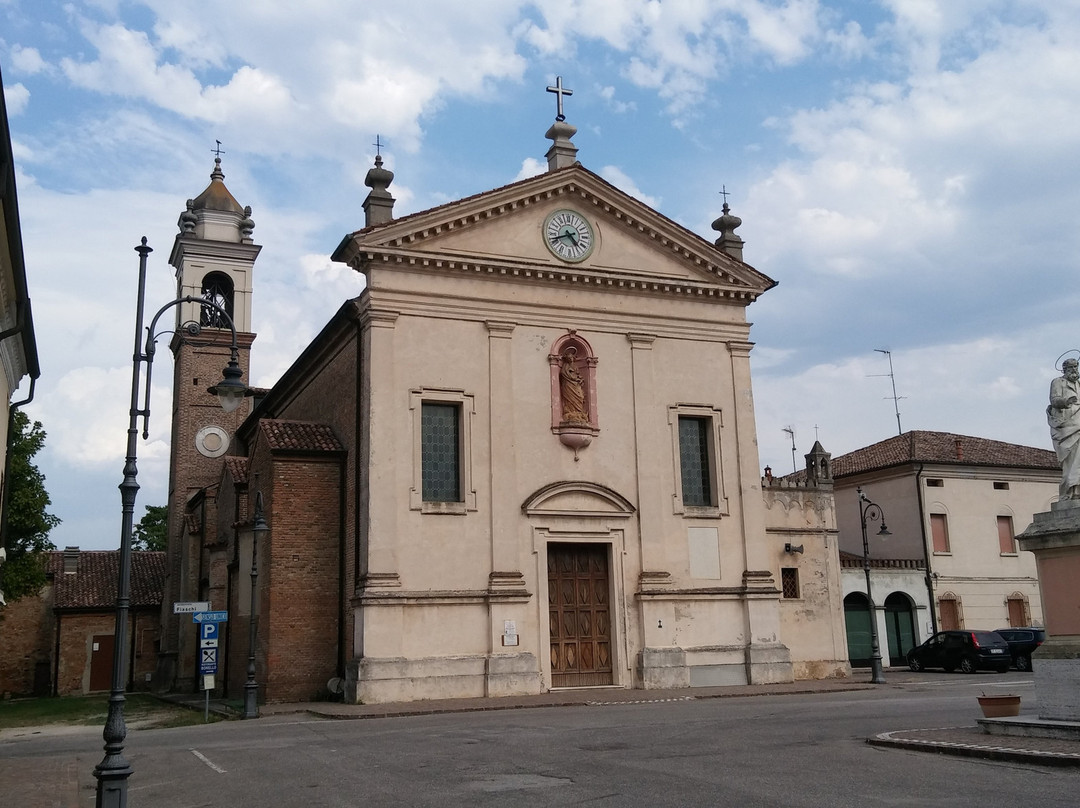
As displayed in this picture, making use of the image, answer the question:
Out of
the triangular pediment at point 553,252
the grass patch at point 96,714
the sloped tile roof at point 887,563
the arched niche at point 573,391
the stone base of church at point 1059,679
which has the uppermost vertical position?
the triangular pediment at point 553,252

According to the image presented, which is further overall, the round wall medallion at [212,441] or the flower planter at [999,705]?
the round wall medallion at [212,441]

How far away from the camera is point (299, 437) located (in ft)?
81.3

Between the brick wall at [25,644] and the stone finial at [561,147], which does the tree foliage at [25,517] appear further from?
the stone finial at [561,147]

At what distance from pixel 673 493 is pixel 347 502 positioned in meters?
7.92

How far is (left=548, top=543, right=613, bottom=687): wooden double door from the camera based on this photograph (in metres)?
24.1

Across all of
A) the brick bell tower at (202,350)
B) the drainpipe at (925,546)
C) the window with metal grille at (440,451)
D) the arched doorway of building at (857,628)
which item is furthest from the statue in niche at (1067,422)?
the brick bell tower at (202,350)

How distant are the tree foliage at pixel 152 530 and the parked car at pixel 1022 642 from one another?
148ft

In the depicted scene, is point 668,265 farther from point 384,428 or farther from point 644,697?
point 644,697

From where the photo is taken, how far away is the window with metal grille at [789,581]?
2759cm

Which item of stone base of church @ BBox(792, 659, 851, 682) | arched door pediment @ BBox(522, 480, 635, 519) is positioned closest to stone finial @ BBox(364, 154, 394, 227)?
arched door pediment @ BBox(522, 480, 635, 519)

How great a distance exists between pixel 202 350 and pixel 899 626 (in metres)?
27.3

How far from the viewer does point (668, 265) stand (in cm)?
2703

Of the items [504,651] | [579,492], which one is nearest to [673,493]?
[579,492]

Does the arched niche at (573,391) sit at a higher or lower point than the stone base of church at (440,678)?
higher
